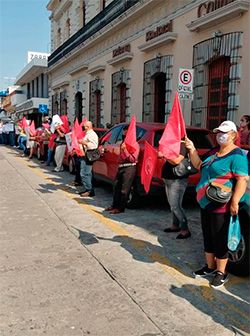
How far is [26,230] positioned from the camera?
18.5ft

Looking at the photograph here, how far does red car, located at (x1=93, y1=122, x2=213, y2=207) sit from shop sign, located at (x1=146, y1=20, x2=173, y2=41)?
5.73 metres

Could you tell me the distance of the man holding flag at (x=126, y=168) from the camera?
655 cm

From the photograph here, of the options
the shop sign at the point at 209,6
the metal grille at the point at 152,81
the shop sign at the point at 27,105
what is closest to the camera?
the shop sign at the point at 209,6

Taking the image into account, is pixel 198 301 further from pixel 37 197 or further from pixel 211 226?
pixel 37 197

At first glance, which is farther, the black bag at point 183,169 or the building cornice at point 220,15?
the building cornice at point 220,15

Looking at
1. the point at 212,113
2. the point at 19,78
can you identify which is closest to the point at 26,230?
the point at 212,113

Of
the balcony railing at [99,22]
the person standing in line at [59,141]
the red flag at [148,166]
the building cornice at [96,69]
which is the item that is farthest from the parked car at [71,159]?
the building cornice at [96,69]

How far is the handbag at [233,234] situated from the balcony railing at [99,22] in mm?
12518

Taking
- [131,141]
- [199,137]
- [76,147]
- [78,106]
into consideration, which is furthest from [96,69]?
[131,141]

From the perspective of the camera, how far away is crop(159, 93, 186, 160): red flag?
470 cm

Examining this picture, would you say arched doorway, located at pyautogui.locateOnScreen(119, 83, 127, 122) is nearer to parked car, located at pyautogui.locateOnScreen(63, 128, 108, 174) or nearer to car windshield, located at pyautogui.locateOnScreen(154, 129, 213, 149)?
parked car, located at pyautogui.locateOnScreen(63, 128, 108, 174)

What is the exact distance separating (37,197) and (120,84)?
375 inches

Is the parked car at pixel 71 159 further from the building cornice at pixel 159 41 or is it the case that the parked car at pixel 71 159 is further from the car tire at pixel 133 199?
the car tire at pixel 133 199

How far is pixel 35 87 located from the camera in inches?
1582
